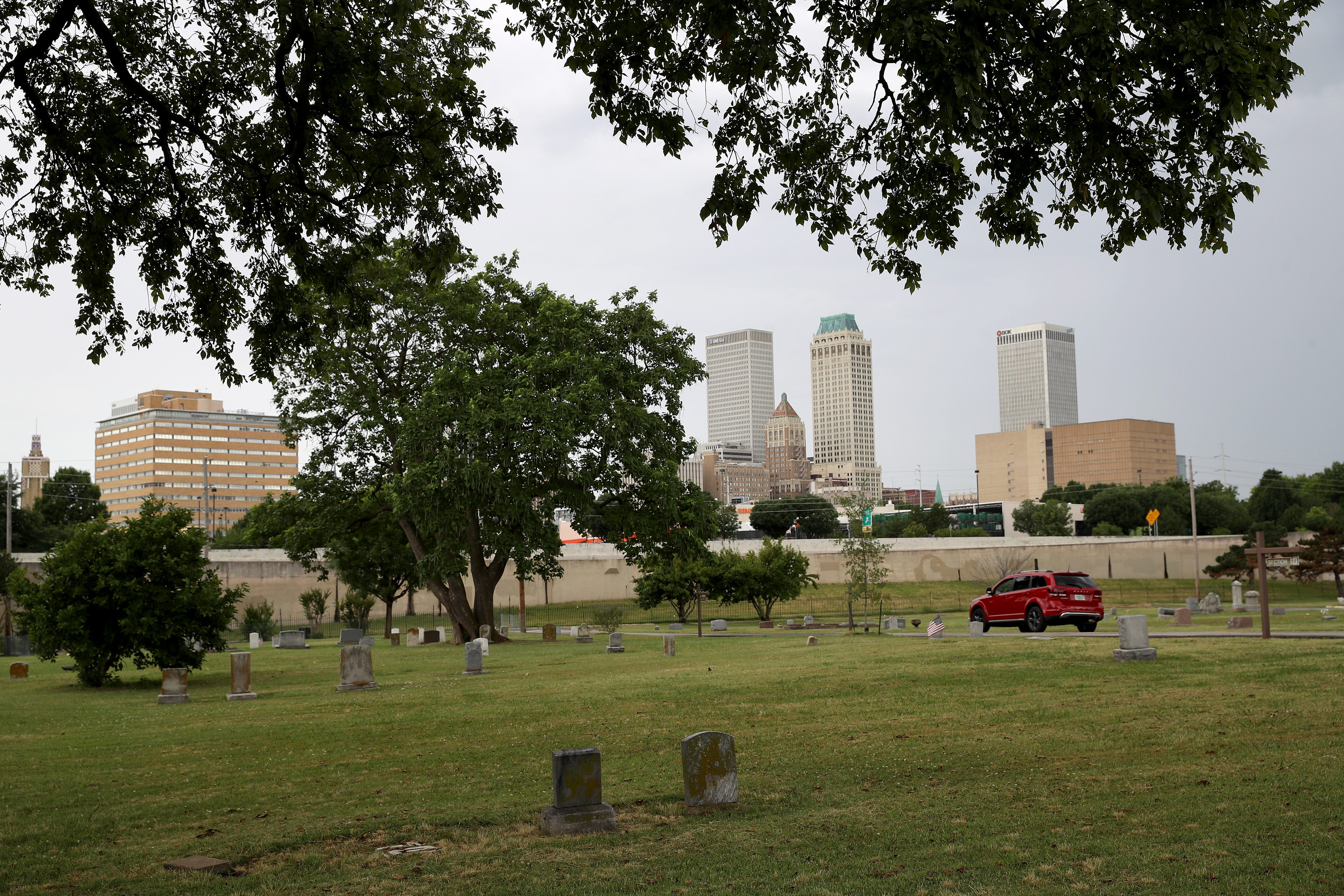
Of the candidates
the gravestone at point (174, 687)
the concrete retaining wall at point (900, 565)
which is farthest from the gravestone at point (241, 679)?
the concrete retaining wall at point (900, 565)

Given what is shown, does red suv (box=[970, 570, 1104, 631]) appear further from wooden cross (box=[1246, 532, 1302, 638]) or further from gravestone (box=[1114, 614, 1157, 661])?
gravestone (box=[1114, 614, 1157, 661])

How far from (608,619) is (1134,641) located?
35.5 meters

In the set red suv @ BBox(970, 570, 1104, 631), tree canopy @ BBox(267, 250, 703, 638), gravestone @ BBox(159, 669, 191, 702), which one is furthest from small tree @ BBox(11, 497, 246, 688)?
red suv @ BBox(970, 570, 1104, 631)

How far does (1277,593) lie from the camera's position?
5462 centimetres

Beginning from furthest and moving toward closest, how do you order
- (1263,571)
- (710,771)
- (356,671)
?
(1263,571) < (356,671) < (710,771)

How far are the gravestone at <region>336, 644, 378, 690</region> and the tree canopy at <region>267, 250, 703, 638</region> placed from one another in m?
12.7

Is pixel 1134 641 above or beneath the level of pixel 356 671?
above

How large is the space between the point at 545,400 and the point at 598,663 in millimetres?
10822

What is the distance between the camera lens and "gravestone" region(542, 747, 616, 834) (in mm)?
7844

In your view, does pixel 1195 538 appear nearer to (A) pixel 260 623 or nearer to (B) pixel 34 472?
(A) pixel 260 623

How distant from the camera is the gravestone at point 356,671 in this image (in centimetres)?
2091

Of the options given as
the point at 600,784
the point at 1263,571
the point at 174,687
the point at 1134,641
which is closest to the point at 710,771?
the point at 600,784

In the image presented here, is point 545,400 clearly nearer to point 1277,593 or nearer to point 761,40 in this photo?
point 761,40

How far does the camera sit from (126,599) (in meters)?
23.0
